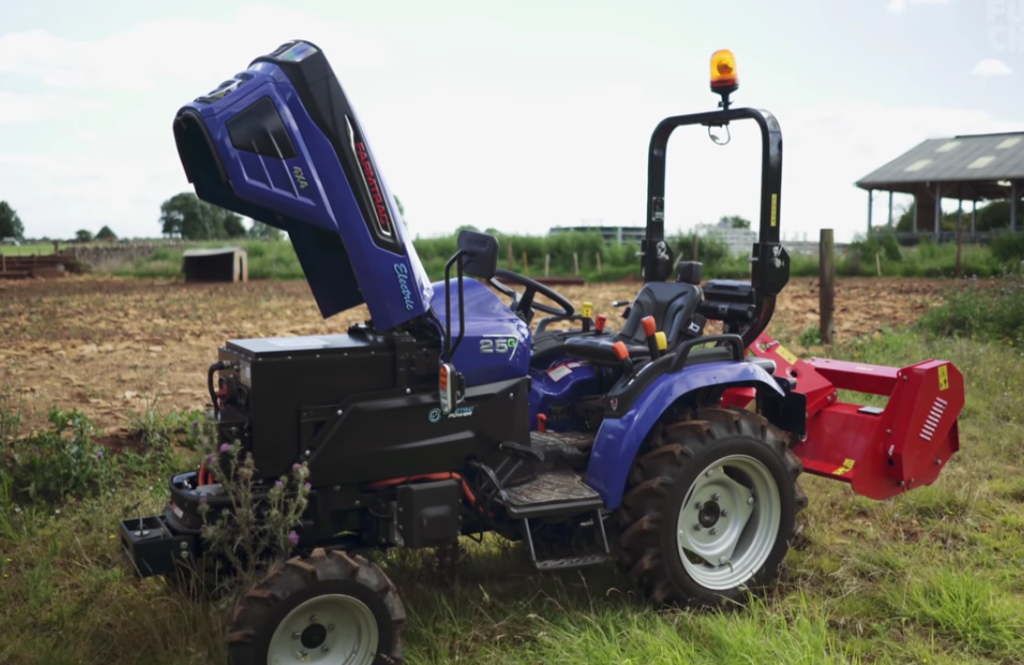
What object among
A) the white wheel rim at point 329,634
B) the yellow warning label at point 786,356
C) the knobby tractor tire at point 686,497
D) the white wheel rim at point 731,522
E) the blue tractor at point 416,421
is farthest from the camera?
the yellow warning label at point 786,356

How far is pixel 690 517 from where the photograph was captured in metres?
4.07

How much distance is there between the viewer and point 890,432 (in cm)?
462

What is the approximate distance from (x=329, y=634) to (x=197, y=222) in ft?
108

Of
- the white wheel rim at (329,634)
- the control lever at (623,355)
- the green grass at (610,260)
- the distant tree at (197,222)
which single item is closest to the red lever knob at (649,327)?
the control lever at (623,355)

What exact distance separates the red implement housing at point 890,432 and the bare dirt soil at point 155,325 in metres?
4.14

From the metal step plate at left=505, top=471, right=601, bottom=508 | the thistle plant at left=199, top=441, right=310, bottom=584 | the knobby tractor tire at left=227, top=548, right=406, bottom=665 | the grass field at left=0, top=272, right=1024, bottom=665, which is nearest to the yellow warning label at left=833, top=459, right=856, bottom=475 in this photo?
the grass field at left=0, top=272, right=1024, bottom=665

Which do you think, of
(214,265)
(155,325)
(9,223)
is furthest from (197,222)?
(9,223)

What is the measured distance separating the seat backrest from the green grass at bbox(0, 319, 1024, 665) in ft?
3.84

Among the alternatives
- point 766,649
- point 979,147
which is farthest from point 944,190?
point 766,649

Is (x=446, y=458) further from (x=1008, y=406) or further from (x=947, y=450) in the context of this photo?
(x=1008, y=406)

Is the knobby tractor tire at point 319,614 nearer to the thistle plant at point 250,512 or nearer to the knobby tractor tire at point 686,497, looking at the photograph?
the thistle plant at point 250,512

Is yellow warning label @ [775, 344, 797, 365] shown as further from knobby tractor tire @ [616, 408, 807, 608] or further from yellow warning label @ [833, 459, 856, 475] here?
knobby tractor tire @ [616, 408, 807, 608]

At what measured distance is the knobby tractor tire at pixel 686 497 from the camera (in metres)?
3.81

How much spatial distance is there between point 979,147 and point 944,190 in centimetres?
248
